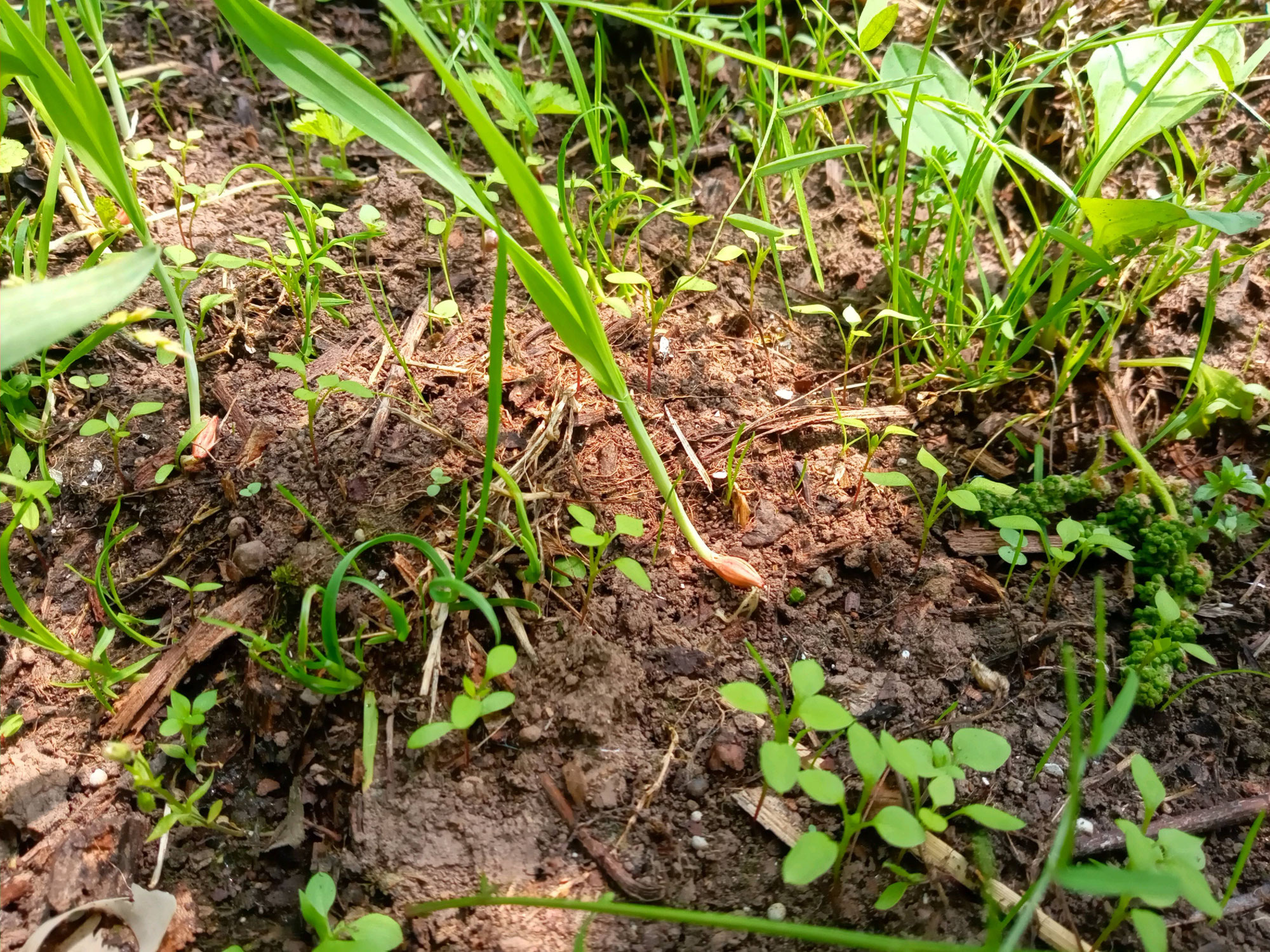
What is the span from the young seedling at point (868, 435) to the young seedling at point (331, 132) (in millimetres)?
973

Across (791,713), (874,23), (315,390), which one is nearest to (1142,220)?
(874,23)

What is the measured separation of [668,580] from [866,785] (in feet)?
1.36

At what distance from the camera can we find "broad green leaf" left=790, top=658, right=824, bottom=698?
0.86 meters

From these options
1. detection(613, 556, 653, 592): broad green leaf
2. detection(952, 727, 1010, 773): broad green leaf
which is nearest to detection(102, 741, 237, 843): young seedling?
detection(613, 556, 653, 592): broad green leaf

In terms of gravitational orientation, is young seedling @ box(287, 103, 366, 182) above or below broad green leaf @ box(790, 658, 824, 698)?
above

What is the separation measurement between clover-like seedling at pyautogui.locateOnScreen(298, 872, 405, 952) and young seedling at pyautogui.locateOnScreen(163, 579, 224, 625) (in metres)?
0.44

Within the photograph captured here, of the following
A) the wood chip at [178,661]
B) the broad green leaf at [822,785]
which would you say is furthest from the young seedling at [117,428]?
the broad green leaf at [822,785]

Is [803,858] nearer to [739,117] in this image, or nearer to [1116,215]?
[1116,215]

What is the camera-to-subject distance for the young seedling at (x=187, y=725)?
3.14ft

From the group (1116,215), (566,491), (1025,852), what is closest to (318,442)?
(566,491)

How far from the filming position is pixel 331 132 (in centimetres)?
150

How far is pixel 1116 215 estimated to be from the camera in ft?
Result: 3.82

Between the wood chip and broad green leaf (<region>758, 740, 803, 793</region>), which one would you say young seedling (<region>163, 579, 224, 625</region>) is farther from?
broad green leaf (<region>758, 740, 803, 793</region>)

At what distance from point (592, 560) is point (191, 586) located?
1.87 ft
